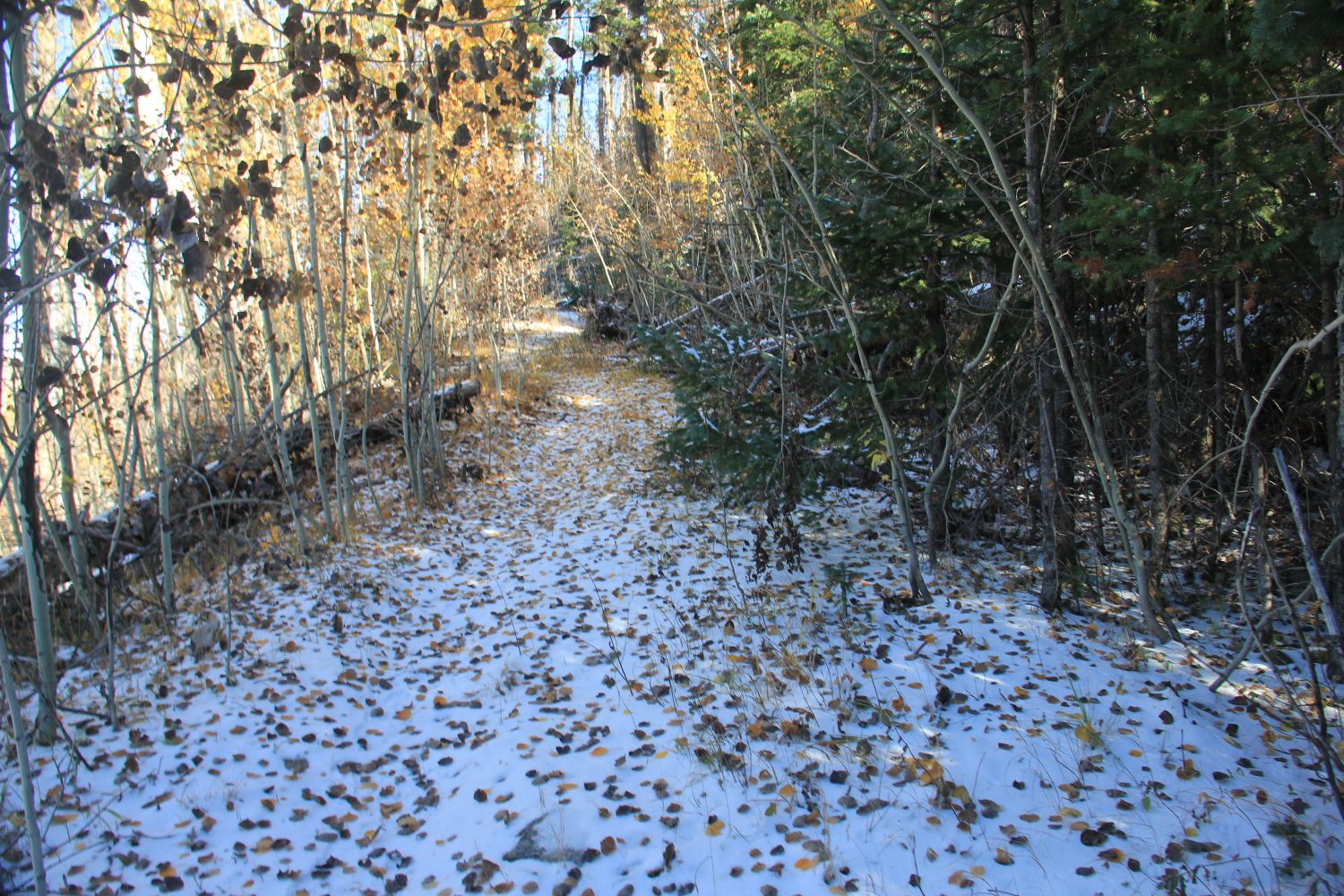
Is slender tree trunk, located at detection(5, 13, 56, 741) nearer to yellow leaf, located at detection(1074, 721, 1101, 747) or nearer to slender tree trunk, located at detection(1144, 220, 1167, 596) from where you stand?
yellow leaf, located at detection(1074, 721, 1101, 747)

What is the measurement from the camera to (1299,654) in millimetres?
4957

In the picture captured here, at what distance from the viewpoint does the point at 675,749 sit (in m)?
4.43

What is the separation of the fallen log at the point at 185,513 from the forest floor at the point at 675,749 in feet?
2.10

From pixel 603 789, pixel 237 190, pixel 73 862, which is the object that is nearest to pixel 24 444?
pixel 237 190

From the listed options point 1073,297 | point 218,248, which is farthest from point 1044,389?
point 218,248

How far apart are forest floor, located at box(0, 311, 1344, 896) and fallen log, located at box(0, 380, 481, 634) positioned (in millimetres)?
640

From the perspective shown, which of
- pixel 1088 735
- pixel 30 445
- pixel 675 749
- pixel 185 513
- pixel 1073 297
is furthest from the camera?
pixel 185 513

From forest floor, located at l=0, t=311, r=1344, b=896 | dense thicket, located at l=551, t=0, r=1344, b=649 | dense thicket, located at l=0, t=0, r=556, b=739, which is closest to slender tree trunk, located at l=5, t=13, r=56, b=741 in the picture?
dense thicket, located at l=0, t=0, r=556, b=739

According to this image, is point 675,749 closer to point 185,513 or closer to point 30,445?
point 30,445

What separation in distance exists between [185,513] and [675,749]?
171 inches

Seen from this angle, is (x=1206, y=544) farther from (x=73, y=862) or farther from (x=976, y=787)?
(x=73, y=862)

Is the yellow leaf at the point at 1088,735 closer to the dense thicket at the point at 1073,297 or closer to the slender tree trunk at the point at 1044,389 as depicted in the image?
A: the dense thicket at the point at 1073,297

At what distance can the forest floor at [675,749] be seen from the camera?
3.49 metres

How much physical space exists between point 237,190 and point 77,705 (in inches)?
150
